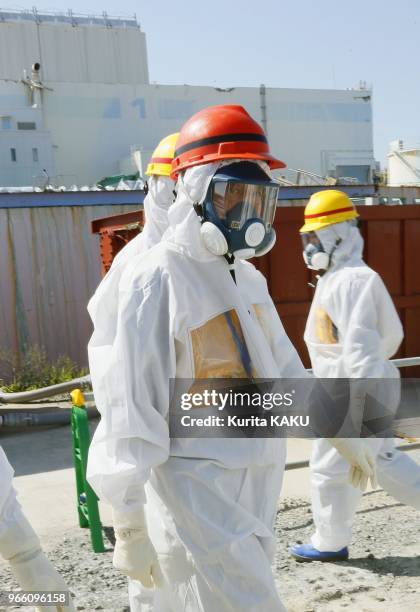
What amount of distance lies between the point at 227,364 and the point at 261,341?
162 mm

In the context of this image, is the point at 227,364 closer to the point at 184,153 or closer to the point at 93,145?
the point at 184,153

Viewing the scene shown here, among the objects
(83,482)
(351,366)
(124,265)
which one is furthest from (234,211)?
(83,482)

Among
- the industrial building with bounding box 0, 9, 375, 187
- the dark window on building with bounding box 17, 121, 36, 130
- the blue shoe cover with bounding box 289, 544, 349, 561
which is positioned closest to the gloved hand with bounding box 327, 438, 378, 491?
the blue shoe cover with bounding box 289, 544, 349, 561

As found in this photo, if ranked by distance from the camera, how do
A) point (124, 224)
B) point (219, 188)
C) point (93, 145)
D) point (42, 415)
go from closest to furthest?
point (219, 188) < point (42, 415) < point (124, 224) < point (93, 145)

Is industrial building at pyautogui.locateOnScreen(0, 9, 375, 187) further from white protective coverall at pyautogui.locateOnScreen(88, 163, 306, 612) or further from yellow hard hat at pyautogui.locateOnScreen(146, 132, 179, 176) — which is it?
white protective coverall at pyautogui.locateOnScreen(88, 163, 306, 612)

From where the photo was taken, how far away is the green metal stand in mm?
4527

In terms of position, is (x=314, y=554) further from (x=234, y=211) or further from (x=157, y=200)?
(x=234, y=211)

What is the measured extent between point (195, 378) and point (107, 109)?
2747cm

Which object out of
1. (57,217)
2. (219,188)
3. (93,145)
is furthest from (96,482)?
(93,145)

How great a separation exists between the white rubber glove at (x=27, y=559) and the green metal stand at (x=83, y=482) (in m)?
1.43

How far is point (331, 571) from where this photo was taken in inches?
165

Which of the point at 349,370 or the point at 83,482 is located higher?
the point at 349,370

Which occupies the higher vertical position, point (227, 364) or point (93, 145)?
point (93, 145)

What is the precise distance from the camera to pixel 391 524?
4.80 meters
